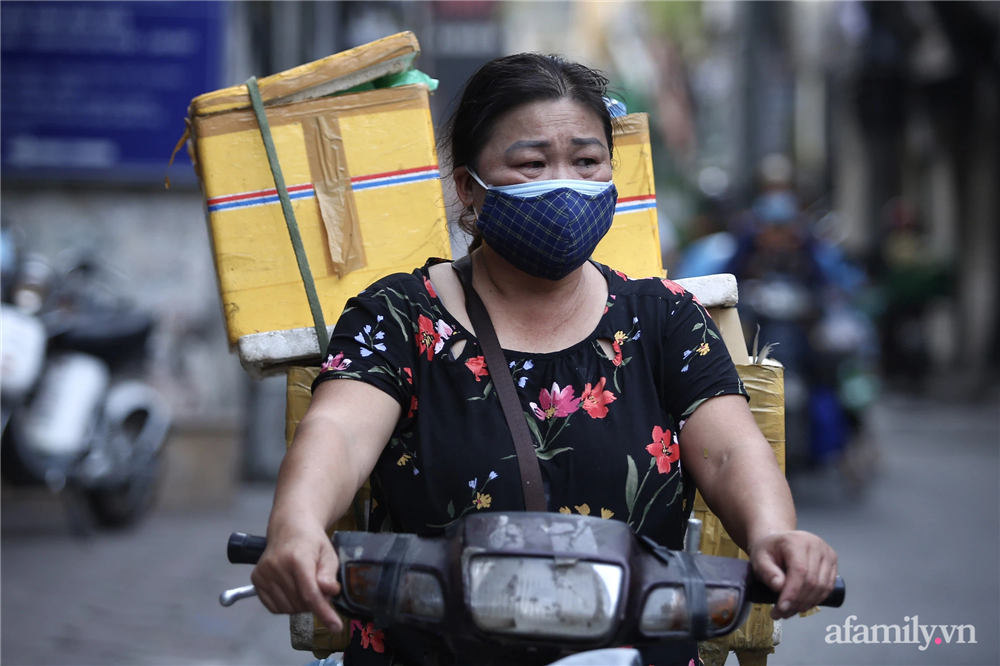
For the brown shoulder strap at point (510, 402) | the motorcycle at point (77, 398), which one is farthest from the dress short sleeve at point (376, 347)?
the motorcycle at point (77, 398)

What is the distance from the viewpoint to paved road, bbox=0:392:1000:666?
3.83 meters

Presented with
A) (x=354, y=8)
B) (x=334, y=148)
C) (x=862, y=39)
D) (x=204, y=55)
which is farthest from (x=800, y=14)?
(x=334, y=148)

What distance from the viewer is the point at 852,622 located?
4.10 metres

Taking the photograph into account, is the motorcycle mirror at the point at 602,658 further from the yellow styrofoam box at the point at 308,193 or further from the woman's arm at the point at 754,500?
the yellow styrofoam box at the point at 308,193

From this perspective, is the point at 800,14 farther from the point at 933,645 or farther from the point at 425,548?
the point at 425,548

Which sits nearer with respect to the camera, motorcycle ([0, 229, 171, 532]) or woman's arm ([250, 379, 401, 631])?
woman's arm ([250, 379, 401, 631])

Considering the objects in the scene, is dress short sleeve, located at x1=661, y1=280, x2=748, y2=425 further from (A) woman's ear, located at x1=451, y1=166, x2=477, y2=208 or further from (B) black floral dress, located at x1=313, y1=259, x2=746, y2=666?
(A) woman's ear, located at x1=451, y1=166, x2=477, y2=208

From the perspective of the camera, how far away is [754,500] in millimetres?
1645

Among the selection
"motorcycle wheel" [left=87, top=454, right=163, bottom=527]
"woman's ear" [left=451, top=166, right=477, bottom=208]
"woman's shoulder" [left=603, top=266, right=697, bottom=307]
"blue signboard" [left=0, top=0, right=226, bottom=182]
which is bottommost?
"motorcycle wheel" [left=87, top=454, right=163, bottom=527]

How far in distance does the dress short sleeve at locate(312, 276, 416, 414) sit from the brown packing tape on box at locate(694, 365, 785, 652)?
0.66 m

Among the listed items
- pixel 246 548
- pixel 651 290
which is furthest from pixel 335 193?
pixel 246 548

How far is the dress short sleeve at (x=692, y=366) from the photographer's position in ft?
5.89

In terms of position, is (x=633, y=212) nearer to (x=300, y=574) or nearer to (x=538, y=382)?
(x=538, y=382)
